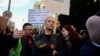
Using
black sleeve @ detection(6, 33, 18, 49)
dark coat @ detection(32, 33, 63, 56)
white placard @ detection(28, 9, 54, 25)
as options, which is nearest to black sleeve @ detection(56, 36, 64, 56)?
dark coat @ detection(32, 33, 63, 56)

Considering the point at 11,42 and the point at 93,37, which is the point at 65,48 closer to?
the point at 11,42

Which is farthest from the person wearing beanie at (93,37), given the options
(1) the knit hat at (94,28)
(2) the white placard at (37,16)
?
(2) the white placard at (37,16)

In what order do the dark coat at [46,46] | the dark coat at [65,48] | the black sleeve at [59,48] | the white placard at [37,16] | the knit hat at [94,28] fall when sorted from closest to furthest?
the knit hat at [94,28]
the dark coat at [65,48]
the black sleeve at [59,48]
the dark coat at [46,46]
the white placard at [37,16]

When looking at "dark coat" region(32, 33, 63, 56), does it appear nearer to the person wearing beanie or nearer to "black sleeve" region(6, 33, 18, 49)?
"black sleeve" region(6, 33, 18, 49)

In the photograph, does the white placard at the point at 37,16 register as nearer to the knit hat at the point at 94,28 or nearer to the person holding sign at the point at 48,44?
the person holding sign at the point at 48,44

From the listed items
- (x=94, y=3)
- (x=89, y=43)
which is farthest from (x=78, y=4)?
(x=89, y=43)

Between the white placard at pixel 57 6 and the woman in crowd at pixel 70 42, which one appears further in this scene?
the white placard at pixel 57 6

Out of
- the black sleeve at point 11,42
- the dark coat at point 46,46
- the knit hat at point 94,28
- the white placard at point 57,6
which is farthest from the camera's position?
the white placard at point 57,6

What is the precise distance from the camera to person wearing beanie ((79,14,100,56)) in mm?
2545

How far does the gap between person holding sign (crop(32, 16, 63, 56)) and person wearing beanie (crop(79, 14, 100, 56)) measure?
10.6 feet

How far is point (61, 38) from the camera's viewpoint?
20.1 ft

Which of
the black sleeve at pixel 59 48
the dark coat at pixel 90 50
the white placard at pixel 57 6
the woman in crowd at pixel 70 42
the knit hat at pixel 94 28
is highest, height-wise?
the white placard at pixel 57 6

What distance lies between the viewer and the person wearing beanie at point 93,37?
2.54m

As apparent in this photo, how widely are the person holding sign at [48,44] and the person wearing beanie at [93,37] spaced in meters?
3.24
